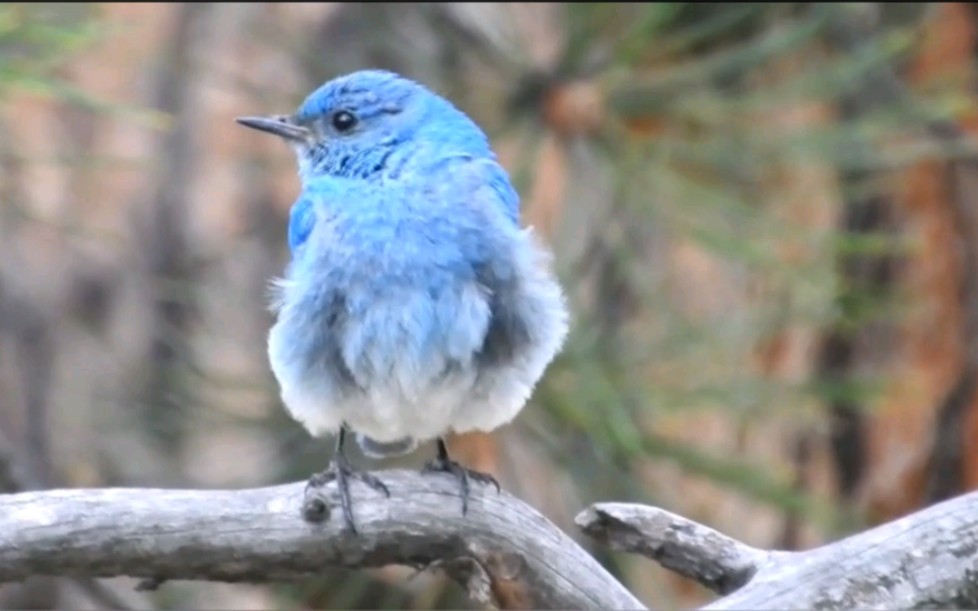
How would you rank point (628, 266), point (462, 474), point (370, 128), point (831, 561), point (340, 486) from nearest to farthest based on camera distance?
1. point (831, 561)
2. point (340, 486)
3. point (462, 474)
4. point (370, 128)
5. point (628, 266)

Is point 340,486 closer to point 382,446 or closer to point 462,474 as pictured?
point 462,474

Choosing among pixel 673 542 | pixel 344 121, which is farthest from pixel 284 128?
pixel 673 542

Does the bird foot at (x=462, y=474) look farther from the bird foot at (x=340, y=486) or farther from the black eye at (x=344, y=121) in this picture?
the black eye at (x=344, y=121)

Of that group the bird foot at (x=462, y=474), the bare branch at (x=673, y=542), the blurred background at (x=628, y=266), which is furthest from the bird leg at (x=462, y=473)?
the blurred background at (x=628, y=266)

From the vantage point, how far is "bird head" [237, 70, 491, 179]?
10.5 ft

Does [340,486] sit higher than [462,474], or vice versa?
[462,474]

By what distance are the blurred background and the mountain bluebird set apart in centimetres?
55

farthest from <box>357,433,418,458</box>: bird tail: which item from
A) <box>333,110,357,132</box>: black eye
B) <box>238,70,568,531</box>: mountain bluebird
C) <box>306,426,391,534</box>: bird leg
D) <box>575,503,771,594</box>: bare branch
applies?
<box>575,503,771,594</box>: bare branch

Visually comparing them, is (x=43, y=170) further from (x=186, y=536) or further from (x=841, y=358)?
(x=186, y=536)

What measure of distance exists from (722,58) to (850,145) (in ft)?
1.43

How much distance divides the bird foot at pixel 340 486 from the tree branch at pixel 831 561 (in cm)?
35

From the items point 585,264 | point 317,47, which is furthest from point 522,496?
point 317,47

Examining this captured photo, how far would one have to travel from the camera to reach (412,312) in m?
2.86

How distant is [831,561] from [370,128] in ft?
4.20
